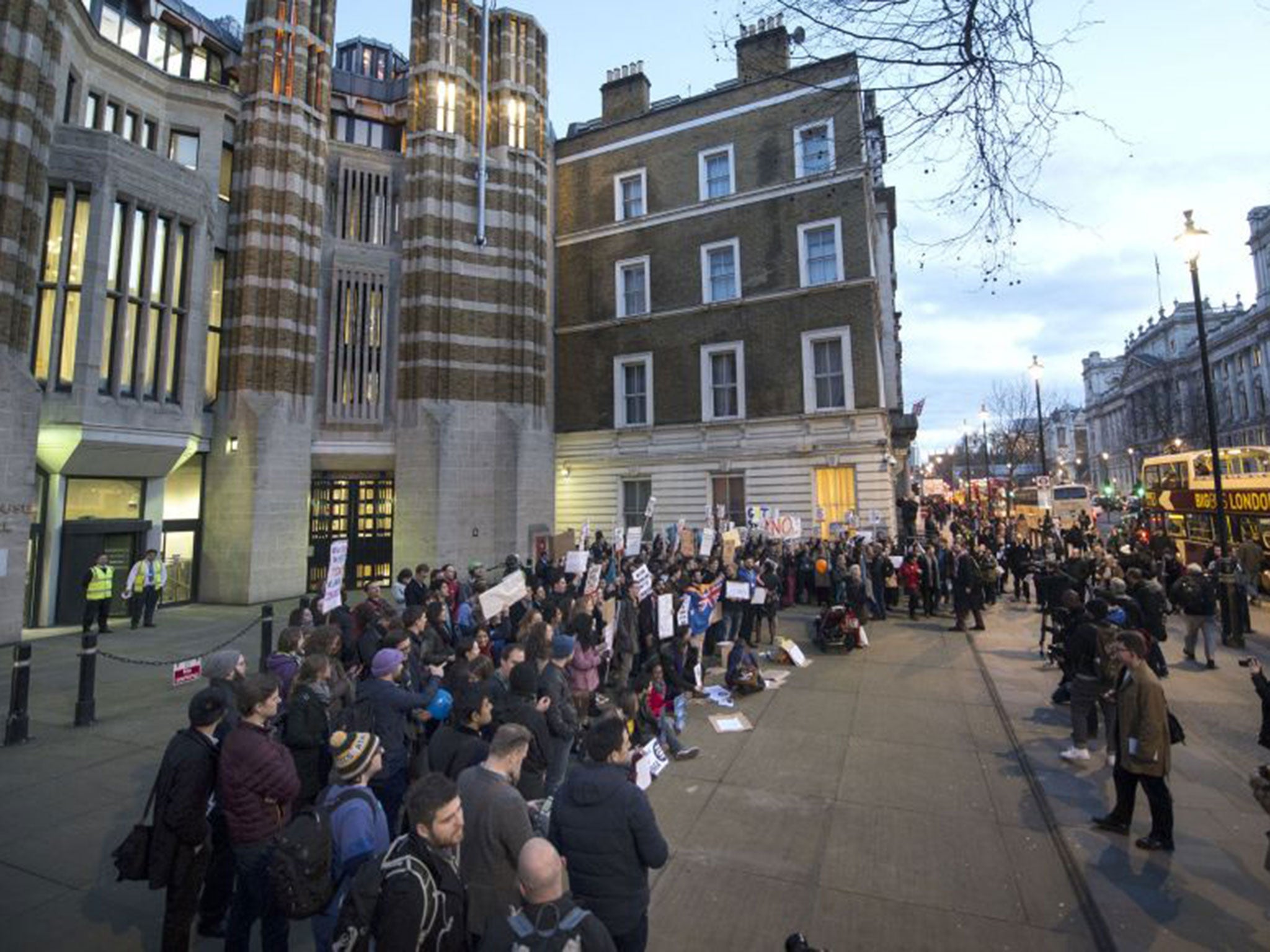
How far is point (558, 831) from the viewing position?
11.3 feet

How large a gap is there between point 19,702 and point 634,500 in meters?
21.8

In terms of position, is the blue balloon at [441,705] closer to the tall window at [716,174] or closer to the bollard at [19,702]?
the bollard at [19,702]

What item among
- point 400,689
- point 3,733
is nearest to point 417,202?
point 3,733

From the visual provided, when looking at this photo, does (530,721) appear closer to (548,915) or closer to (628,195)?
(548,915)

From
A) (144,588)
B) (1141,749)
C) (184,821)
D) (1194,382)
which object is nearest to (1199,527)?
(1141,749)

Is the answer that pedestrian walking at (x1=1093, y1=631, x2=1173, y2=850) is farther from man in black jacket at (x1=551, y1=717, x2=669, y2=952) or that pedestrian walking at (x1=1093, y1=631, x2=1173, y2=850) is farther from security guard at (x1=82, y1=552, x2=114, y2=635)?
security guard at (x1=82, y1=552, x2=114, y2=635)

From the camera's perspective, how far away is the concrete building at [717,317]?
24.0m

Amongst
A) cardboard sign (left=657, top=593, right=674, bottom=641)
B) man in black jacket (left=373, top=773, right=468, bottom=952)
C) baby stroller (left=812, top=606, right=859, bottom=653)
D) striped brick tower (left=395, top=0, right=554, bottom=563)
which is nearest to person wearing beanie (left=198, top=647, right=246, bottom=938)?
man in black jacket (left=373, top=773, right=468, bottom=952)

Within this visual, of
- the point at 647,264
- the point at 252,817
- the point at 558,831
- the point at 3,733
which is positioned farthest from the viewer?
the point at 647,264

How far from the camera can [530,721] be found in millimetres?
5176

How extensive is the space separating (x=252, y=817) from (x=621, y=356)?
25.6m

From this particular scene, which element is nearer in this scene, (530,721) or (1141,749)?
(530,721)

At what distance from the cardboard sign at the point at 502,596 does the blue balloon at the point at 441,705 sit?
3532 millimetres

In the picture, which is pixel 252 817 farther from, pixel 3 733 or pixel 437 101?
pixel 437 101
